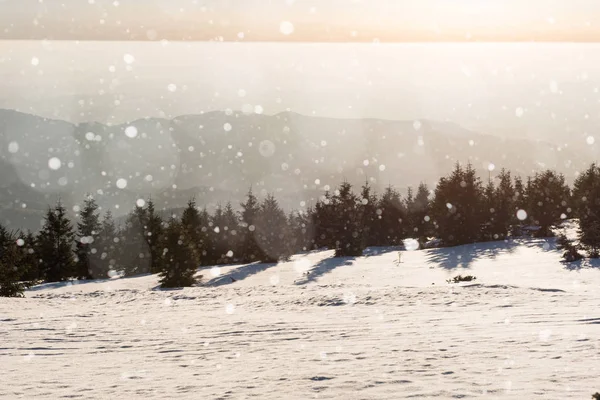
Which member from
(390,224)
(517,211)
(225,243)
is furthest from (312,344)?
(390,224)

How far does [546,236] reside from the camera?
43.6m

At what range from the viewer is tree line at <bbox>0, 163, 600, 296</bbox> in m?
33.7

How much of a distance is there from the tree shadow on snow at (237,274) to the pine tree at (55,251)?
2494 cm

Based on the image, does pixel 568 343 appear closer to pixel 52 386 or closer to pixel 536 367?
pixel 536 367

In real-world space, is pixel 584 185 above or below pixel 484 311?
above

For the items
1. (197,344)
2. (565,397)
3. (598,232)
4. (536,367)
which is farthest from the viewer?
(598,232)

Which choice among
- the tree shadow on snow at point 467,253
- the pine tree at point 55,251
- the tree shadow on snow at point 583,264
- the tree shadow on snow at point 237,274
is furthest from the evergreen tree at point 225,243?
the tree shadow on snow at point 583,264

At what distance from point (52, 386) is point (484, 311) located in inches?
454

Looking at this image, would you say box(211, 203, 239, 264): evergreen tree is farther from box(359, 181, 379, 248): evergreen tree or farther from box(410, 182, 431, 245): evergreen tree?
box(410, 182, 431, 245): evergreen tree

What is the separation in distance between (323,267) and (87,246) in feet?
118

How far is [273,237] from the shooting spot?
152ft

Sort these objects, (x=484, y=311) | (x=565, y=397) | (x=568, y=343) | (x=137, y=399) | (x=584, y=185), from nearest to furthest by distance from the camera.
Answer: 1. (x=565, y=397)
2. (x=137, y=399)
3. (x=568, y=343)
4. (x=484, y=311)
5. (x=584, y=185)

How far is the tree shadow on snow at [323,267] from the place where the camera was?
31.9m

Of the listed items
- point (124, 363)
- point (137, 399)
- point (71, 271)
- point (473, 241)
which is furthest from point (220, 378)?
point (71, 271)
